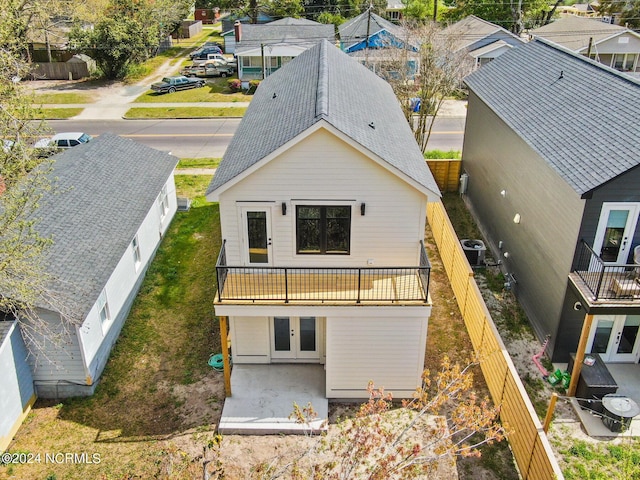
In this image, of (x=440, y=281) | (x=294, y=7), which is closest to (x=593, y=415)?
(x=440, y=281)

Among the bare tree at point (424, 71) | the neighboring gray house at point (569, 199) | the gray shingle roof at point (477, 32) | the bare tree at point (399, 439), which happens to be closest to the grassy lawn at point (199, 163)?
the bare tree at point (424, 71)

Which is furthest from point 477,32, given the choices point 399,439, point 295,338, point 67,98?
point 399,439

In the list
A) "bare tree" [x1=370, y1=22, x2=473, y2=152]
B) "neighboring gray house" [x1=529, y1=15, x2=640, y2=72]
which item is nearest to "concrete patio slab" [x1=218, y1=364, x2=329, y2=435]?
"bare tree" [x1=370, y1=22, x2=473, y2=152]

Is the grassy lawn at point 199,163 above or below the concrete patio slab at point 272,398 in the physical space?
above

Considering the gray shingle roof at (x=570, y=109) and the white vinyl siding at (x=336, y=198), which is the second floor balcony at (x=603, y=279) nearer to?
the gray shingle roof at (x=570, y=109)

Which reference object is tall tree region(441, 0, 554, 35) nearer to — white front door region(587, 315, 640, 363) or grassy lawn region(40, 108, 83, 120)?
grassy lawn region(40, 108, 83, 120)

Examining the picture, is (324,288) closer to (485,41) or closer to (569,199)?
(569,199)

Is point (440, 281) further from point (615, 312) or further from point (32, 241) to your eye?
point (32, 241)
